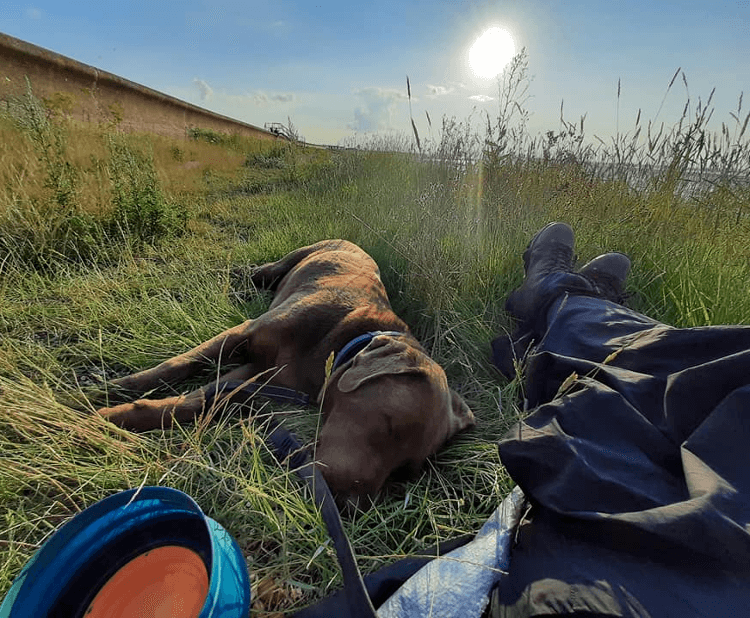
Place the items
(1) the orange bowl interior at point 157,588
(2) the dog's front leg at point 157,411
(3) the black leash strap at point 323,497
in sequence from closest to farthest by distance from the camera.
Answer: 1. (3) the black leash strap at point 323,497
2. (1) the orange bowl interior at point 157,588
3. (2) the dog's front leg at point 157,411

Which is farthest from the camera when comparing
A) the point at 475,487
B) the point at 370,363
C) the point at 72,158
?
the point at 72,158

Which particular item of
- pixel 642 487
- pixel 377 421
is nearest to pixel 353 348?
pixel 377 421

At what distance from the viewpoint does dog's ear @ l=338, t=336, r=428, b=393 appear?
1.78 m

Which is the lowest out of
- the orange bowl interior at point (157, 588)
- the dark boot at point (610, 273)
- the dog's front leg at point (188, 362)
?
the orange bowl interior at point (157, 588)

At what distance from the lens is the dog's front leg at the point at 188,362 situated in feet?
7.74

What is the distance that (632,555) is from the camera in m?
1.04

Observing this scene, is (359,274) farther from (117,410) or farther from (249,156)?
(249,156)

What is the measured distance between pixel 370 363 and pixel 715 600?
4.12ft

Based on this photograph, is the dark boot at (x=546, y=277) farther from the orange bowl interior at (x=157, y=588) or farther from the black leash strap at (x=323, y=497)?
the orange bowl interior at (x=157, y=588)

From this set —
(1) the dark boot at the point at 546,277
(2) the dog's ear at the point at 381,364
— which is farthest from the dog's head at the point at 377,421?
(1) the dark boot at the point at 546,277

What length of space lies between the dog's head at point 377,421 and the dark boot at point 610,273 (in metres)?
1.81

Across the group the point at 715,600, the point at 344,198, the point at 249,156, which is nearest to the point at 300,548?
the point at 715,600

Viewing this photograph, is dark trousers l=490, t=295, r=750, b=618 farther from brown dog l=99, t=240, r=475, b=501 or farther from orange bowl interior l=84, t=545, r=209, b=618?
orange bowl interior l=84, t=545, r=209, b=618

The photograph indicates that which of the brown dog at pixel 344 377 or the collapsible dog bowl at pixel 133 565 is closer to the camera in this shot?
the collapsible dog bowl at pixel 133 565
